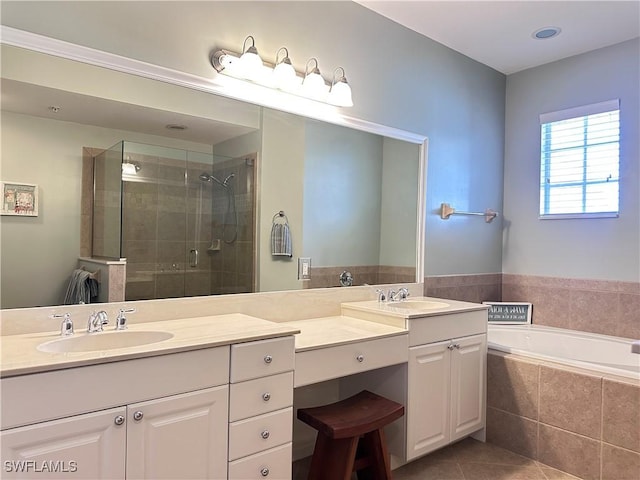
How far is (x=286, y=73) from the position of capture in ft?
7.41

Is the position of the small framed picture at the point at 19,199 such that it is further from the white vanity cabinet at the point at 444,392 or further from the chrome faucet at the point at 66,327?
the white vanity cabinet at the point at 444,392

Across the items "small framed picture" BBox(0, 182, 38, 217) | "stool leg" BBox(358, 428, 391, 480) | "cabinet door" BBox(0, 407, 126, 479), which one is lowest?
"stool leg" BBox(358, 428, 391, 480)

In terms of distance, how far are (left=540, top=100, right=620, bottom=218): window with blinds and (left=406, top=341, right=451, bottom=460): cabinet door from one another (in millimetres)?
1773

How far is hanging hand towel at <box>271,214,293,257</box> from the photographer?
→ 237cm

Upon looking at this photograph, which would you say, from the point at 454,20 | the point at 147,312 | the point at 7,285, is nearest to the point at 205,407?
the point at 147,312

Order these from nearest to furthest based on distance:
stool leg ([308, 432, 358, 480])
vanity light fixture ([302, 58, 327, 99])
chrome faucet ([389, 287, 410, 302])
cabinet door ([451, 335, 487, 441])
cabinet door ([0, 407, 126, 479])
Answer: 1. cabinet door ([0, 407, 126, 479])
2. stool leg ([308, 432, 358, 480])
3. vanity light fixture ([302, 58, 327, 99])
4. cabinet door ([451, 335, 487, 441])
5. chrome faucet ([389, 287, 410, 302])

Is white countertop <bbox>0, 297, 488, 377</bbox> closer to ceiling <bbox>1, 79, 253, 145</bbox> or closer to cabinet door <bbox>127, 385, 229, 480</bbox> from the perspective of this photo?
cabinet door <bbox>127, 385, 229, 480</bbox>

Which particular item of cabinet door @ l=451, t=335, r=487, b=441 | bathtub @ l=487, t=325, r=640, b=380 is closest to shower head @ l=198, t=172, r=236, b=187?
cabinet door @ l=451, t=335, r=487, b=441

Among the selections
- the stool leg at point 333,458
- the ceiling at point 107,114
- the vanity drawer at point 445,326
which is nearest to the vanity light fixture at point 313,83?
the ceiling at point 107,114

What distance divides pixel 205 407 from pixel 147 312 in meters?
0.58

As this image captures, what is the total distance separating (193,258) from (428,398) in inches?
55.8

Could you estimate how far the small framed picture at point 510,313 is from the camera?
3576mm

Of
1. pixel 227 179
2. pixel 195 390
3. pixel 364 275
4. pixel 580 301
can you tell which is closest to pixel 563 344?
pixel 580 301

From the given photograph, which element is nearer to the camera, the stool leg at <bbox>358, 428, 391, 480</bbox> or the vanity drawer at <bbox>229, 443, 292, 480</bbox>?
the vanity drawer at <bbox>229, 443, 292, 480</bbox>
